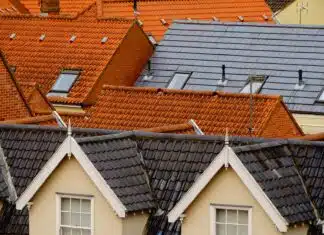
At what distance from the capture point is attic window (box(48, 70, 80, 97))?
8962cm

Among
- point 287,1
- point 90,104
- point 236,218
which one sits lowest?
point 236,218

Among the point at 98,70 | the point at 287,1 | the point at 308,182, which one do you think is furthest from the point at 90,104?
the point at 308,182

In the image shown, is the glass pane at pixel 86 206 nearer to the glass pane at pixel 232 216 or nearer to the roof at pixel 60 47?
the glass pane at pixel 232 216

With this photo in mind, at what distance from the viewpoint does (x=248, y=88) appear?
283 feet

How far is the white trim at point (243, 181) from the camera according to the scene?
4712 cm

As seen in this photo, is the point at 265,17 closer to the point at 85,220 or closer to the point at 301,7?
the point at 301,7

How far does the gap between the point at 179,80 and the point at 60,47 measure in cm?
688

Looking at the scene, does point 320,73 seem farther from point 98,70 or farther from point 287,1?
point 287,1

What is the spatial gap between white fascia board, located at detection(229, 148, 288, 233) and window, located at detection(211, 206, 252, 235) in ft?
1.65

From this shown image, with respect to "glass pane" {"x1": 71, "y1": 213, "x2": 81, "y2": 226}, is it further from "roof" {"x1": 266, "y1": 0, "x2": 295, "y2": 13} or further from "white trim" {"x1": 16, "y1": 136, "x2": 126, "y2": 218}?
"roof" {"x1": 266, "y1": 0, "x2": 295, "y2": 13}

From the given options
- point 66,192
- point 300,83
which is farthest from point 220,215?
point 300,83

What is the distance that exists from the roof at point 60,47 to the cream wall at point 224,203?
133 feet

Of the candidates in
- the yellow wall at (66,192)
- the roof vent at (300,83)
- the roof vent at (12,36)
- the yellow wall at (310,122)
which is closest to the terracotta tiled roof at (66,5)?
the roof vent at (12,36)

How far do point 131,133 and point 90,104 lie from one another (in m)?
37.2
